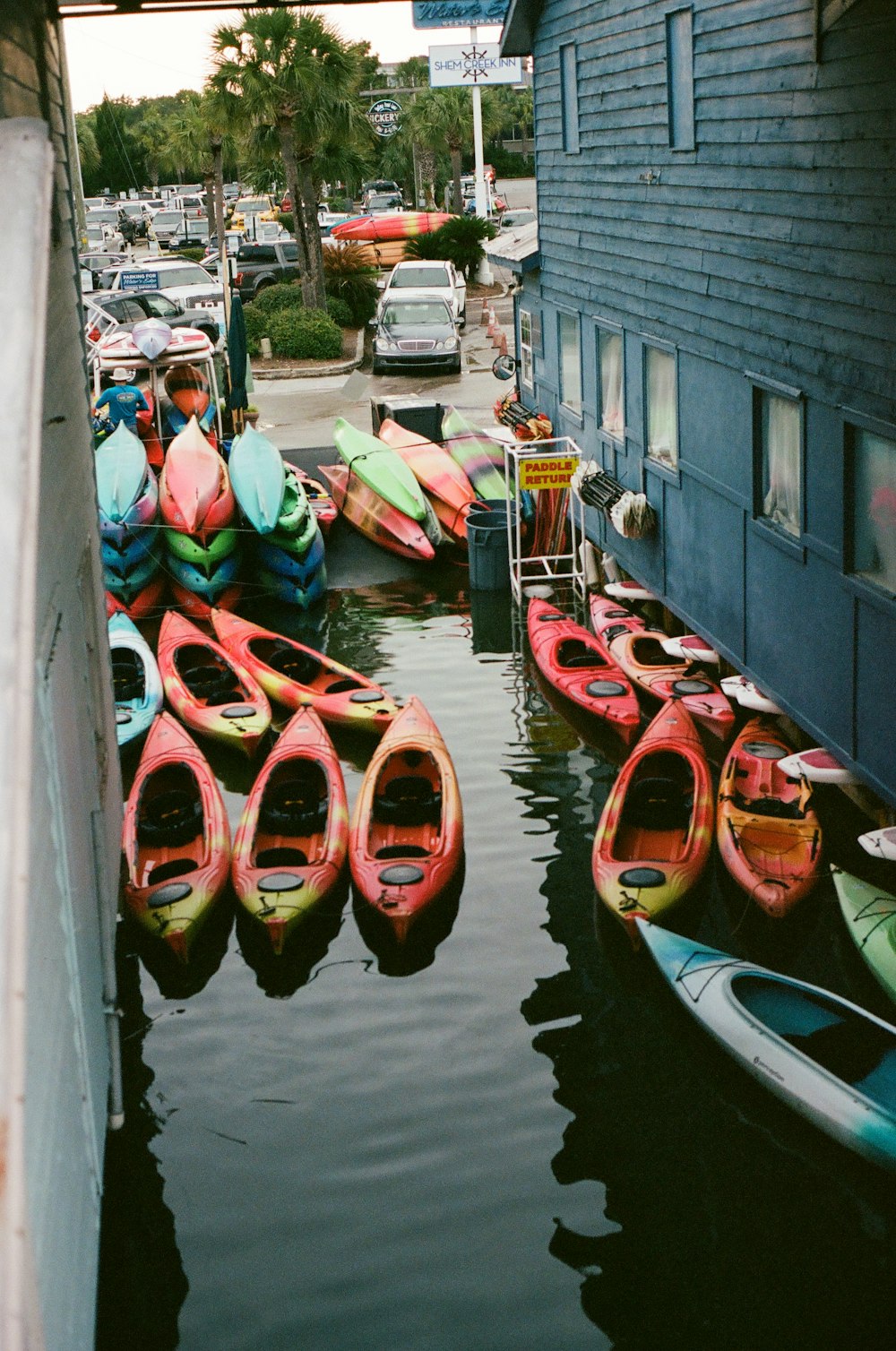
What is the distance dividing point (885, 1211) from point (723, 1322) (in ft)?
3.82

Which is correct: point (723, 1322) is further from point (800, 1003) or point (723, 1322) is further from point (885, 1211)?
point (800, 1003)

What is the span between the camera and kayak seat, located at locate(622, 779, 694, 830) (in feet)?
35.2

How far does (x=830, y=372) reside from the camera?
31.9 feet

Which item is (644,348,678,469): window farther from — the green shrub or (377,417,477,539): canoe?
the green shrub

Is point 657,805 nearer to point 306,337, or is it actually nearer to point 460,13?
point 306,337

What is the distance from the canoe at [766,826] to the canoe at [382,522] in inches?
325

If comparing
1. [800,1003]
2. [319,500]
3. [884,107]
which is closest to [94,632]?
[800,1003]

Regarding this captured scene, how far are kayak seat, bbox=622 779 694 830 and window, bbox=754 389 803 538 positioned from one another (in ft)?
7.20

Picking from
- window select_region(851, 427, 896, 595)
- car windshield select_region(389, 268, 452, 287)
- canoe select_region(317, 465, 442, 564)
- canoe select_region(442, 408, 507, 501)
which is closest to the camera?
window select_region(851, 427, 896, 595)

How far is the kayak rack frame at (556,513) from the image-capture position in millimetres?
15750

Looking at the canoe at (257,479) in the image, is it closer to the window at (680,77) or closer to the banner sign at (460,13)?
the window at (680,77)

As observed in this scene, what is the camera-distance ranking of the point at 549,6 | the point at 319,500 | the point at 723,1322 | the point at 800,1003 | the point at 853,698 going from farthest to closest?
the point at 319,500 < the point at 549,6 < the point at 853,698 < the point at 800,1003 < the point at 723,1322

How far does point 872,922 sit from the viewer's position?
8.98m

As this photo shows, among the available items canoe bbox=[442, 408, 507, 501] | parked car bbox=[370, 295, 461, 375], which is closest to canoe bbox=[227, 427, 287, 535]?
canoe bbox=[442, 408, 507, 501]
